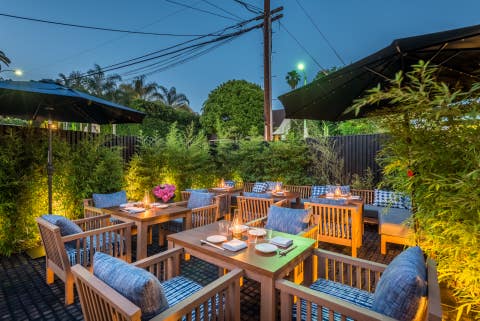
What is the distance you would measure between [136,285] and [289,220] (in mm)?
1911

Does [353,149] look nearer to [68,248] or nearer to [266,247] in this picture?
[266,247]

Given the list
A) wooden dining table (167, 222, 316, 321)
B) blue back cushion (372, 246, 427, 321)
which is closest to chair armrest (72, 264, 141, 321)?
wooden dining table (167, 222, 316, 321)

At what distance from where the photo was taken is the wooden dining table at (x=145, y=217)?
121 inches

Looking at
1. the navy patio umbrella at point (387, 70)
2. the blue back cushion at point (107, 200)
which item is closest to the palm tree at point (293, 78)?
the navy patio umbrella at point (387, 70)

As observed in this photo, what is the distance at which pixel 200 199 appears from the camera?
4.09 meters

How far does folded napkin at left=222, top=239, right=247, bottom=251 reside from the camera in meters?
1.91

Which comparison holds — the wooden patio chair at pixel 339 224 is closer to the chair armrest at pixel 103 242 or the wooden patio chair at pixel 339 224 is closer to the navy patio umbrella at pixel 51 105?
the chair armrest at pixel 103 242

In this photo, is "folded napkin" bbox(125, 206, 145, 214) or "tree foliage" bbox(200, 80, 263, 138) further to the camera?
"tree foliage" bbox(200, 80, 263, 138)

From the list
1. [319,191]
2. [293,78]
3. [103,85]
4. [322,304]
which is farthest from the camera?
[293,78]

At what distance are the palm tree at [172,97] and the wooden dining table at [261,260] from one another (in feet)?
55.0

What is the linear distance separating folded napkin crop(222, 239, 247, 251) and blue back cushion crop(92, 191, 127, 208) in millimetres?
2887

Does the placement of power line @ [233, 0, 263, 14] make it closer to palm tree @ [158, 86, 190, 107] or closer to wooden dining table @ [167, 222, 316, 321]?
wooden dining table @ [167, 222, 316, 321]

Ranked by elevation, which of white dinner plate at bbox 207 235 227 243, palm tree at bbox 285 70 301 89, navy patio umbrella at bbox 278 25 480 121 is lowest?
white dinner plate at bbox 207 235 227 243

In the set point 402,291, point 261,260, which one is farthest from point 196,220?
point 402,291
